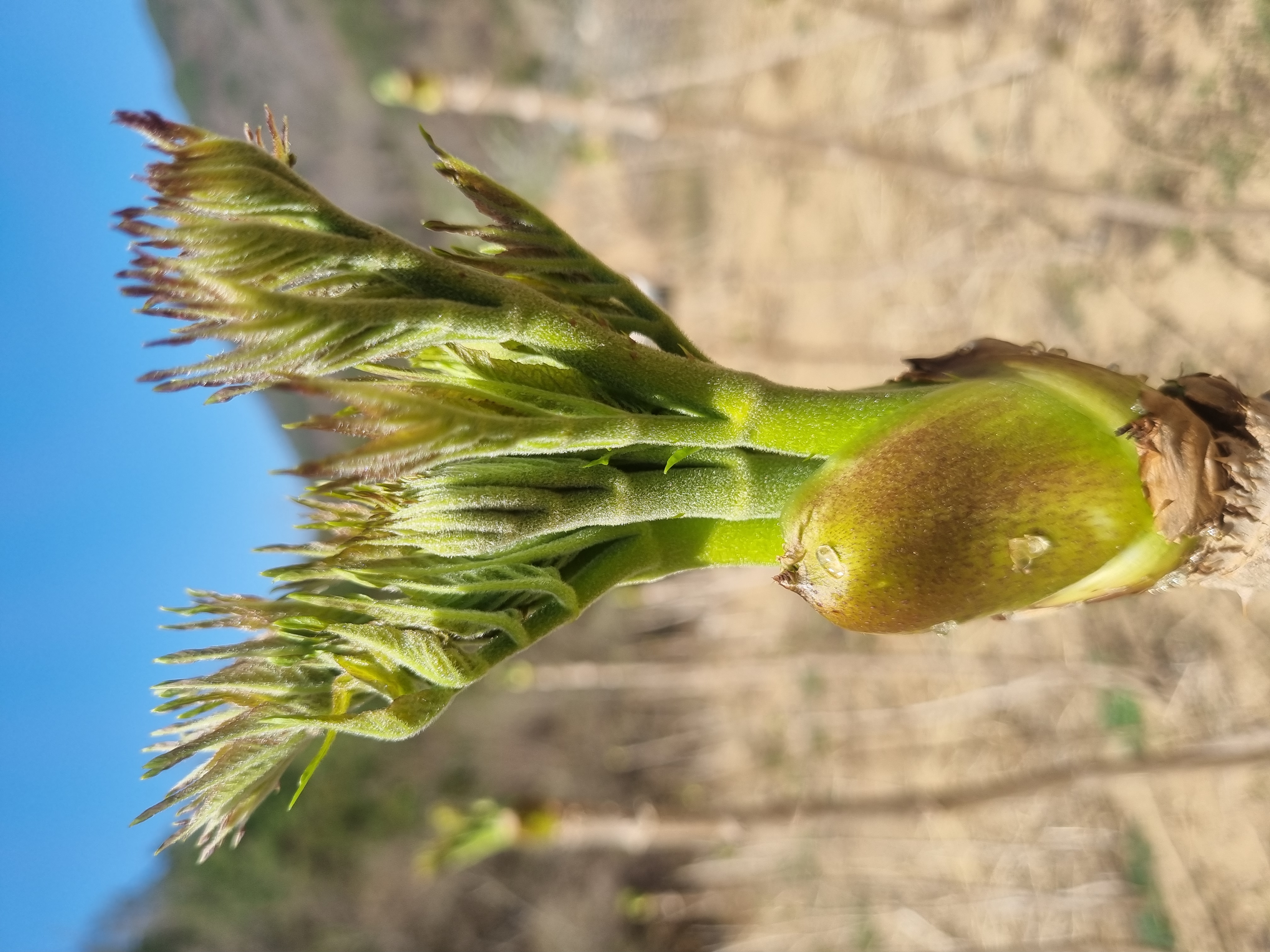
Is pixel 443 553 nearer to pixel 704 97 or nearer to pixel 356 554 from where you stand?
pixel 356 554

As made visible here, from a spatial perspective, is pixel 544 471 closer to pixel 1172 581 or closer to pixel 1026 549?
pixel 1026 549

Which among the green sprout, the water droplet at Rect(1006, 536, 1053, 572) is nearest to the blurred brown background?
the green sprout

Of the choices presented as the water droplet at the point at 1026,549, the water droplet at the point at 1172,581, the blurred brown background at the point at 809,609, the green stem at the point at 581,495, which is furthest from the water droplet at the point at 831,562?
the blurred brown background at the point at 809,609

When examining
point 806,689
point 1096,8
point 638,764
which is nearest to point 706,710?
point 638,764

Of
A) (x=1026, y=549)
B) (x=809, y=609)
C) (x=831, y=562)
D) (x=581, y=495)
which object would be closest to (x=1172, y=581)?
(x=1026, y=549)

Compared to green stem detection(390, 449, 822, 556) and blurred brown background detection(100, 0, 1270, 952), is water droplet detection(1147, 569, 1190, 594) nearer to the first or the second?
green stem detection(390, 449, 822, 556)

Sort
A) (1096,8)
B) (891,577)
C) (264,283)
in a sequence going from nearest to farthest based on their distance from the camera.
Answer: (264,283) → (891,577) → (1096,8)

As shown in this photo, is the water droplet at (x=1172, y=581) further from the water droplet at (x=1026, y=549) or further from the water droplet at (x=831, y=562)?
the water droplet at (x=831, y=562)

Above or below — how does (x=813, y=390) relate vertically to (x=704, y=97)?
below
